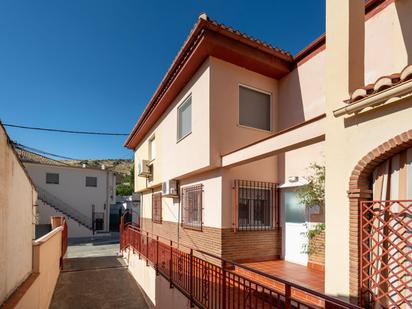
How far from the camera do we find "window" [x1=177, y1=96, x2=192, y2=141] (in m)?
8.97

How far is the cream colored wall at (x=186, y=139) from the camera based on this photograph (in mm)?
7496

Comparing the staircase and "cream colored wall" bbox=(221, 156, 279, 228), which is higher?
"cream colored wall" bbox=(221, 156, 279, 228)

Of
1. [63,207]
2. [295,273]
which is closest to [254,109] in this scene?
[295,273]

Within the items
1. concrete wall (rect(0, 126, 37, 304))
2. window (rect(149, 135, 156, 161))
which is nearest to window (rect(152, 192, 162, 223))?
window (rect(149, 135, 156, 161))

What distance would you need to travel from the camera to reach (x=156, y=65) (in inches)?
663

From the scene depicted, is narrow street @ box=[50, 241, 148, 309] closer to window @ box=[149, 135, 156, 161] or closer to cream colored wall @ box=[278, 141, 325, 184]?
window @ box=[149, 135, 156, 161]

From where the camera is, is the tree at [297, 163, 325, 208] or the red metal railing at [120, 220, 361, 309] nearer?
the red metal railing at [120, 220, 361, 309]

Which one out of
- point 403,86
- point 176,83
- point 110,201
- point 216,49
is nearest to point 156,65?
point 176,83

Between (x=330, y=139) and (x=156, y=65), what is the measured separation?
14.4 metres

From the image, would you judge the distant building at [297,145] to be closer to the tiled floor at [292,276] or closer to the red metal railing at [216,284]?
the tiled floor at [292,276]

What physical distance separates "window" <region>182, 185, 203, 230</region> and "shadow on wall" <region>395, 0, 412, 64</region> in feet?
19.1

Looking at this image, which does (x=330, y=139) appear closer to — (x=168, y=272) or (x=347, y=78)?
(x=347, y=78)

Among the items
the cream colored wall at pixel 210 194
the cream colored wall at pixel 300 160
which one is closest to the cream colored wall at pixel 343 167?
the cream colored wall at pixel 300 160

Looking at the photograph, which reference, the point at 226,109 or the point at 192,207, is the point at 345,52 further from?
the point at 192,207
